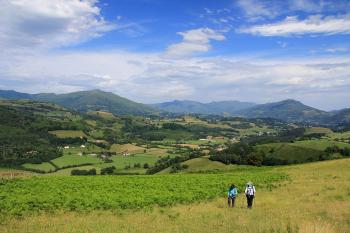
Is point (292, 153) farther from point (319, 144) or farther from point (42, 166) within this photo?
point (42, 166)

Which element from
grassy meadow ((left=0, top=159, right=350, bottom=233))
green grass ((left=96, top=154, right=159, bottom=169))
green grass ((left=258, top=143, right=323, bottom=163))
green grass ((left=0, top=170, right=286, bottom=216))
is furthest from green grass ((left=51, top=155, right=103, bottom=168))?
grassy meadow ((left=0, top=159, right=350, bottom=233))

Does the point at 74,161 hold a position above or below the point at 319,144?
below

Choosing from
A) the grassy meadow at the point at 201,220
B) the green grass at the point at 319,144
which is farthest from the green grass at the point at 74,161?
the grassy meadow at the point at 201,220

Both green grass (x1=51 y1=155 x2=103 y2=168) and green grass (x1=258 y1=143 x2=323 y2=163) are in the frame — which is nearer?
green grass (x1=258 y1=143 x2=323 y2=163)

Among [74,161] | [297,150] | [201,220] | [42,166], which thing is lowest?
[42,166]

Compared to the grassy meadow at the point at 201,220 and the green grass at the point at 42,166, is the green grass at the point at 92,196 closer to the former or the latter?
the grassy meadow at the point at 201,220

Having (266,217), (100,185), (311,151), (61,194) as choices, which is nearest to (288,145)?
(311,151)

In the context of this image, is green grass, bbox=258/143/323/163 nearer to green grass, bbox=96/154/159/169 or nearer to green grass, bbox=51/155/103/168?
green grass, bbox=96/154/159/169

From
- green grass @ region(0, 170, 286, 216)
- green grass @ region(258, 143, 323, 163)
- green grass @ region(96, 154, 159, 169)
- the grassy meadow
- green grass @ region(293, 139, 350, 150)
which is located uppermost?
the grassy meadow

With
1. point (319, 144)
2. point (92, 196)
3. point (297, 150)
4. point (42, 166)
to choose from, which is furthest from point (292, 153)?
point (92, 196)

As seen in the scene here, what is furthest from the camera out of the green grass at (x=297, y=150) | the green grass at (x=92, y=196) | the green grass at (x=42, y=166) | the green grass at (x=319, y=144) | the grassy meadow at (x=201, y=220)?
the green grass at (x=42, y=166)

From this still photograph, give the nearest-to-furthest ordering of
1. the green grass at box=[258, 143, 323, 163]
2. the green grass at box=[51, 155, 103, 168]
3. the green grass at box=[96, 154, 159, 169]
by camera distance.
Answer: the green grass at box=[258, 143, 323, 163], the green grass at box=[96, 154, 159, 169], the green grass at box=[51, 155, 103, 168]

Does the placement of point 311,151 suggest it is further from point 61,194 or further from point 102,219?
point 102,219

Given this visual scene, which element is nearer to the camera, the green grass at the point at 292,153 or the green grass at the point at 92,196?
the green grass at the point at 92,196
